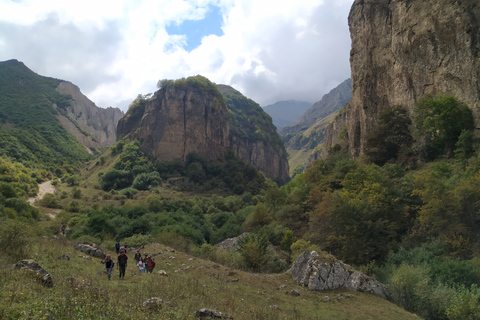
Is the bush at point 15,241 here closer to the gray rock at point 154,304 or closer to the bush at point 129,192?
the gray rock at point 154,304

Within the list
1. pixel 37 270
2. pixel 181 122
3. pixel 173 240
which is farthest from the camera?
pixel 181 122

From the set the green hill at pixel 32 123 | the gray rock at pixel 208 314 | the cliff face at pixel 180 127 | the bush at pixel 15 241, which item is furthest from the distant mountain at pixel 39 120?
the gray rock at pixel 208 314

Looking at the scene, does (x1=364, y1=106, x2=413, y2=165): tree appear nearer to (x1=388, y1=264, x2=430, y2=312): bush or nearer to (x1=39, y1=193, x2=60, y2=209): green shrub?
(x1=388, y1=264, x2=430, y2=312): bush

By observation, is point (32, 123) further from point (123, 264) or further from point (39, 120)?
point (123, 264)

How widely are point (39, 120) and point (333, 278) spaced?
120m

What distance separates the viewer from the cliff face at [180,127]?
87.2 meters

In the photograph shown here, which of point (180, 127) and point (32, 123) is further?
A: point (32, 123)

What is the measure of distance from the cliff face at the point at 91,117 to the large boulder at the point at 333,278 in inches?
5394

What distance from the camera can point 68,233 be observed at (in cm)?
3431

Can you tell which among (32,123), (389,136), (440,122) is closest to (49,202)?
(389,136)

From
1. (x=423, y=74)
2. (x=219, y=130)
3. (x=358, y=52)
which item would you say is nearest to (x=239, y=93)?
(x=219, y=130)

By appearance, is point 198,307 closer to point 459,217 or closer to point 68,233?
point 459,217

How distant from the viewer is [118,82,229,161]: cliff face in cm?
8725

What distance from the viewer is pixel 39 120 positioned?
359 feet
